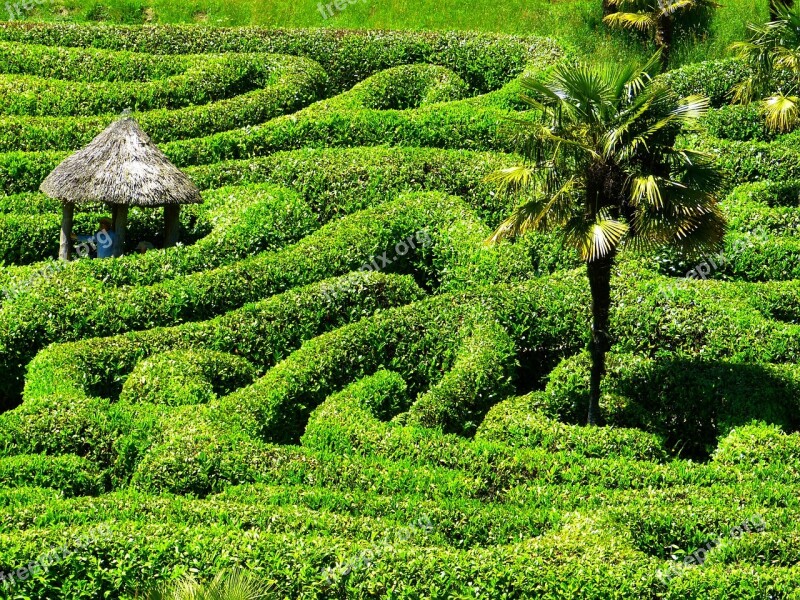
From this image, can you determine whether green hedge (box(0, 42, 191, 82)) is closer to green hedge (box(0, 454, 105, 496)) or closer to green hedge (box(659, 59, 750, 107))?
green hedge (box(659, 59, 750, 107))

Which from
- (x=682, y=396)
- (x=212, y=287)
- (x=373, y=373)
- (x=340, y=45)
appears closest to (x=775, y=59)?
(x=682, y=396)

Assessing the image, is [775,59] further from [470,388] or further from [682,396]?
[470,388]

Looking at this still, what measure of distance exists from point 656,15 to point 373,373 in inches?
631

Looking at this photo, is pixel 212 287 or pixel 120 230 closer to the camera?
pixel 212 287

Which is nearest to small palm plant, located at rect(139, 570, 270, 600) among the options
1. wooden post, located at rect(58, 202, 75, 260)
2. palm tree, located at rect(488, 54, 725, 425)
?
palm tree, located at rect(488, 54, 725, 425)

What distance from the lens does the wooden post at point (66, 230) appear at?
23.2 m

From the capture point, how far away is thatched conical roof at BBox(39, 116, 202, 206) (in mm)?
22641

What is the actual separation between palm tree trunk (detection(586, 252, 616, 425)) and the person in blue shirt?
967cm

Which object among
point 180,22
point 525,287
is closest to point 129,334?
point 525,287

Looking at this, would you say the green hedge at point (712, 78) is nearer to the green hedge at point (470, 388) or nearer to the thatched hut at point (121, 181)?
the green hedge at point (470, 388)

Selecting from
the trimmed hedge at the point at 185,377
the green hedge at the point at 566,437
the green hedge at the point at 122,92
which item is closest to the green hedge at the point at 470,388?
the green hedge at the point at 566,437

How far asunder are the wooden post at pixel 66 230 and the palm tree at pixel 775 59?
13782 mm

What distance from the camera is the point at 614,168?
17.4 meters

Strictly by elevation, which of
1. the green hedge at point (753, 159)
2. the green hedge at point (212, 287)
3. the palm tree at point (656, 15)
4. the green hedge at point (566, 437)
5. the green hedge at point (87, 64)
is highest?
the palm tree at point (656, 15)
